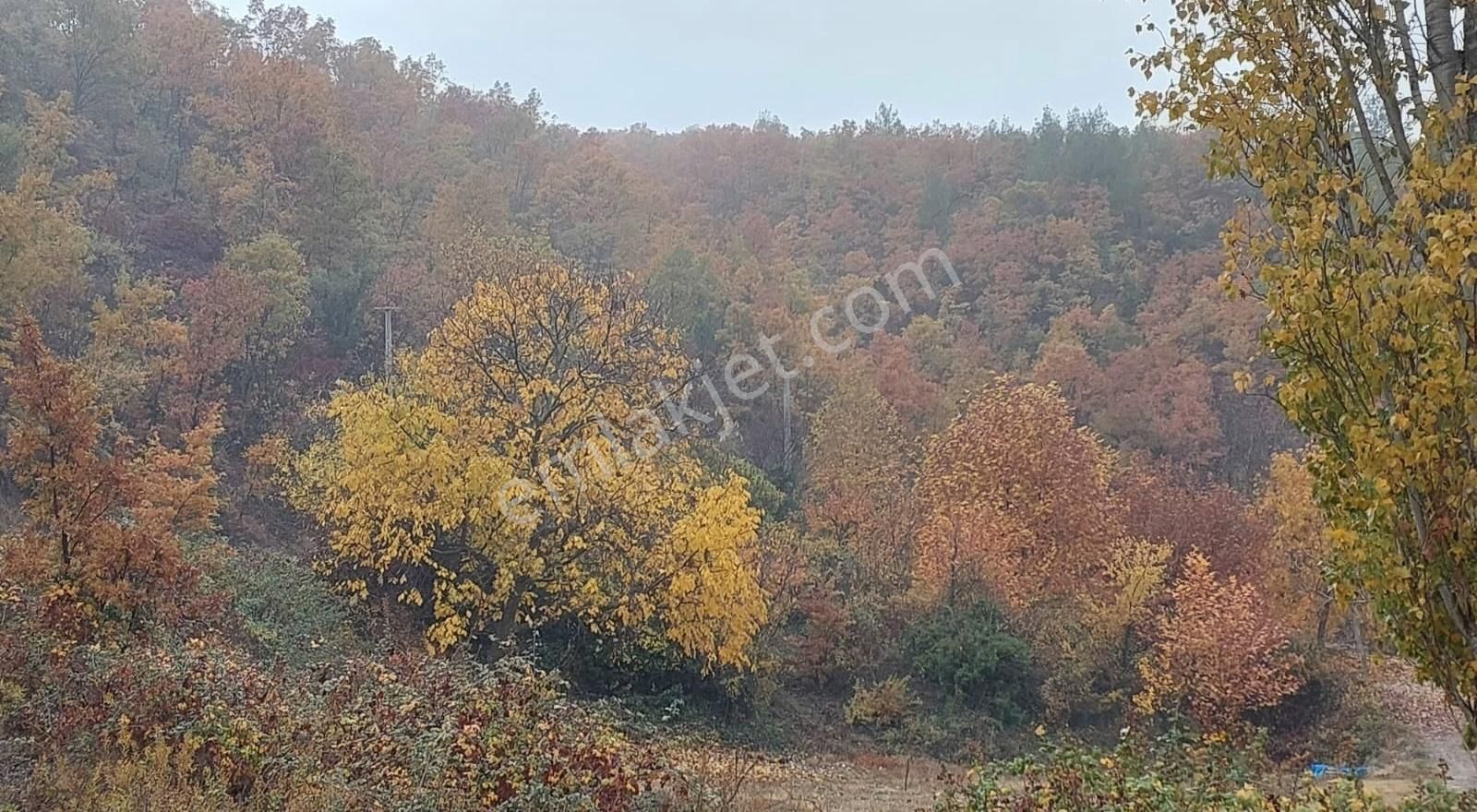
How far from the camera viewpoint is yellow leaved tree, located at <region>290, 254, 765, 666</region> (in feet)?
46.2

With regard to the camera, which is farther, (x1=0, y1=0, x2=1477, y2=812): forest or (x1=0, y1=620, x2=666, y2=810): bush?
(x1=0, y1=620, x2=666, y2=810): bush

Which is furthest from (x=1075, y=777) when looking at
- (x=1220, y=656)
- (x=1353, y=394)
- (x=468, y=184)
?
Result: (x=468, y=184)

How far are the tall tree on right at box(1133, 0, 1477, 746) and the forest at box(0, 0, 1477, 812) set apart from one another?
0.02m

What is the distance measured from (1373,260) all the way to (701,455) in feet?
64.6

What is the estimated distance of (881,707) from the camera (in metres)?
18.6

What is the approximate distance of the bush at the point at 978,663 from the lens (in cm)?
1941

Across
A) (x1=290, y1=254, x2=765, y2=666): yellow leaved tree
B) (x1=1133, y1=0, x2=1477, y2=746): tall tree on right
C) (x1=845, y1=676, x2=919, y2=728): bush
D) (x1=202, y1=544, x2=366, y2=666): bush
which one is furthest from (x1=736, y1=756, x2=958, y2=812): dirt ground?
(x1=202, y1=544, x2=366, y2=666): bush

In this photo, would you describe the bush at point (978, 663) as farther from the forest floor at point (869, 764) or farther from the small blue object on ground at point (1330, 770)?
the small blue object on ground at point (1330, 770)

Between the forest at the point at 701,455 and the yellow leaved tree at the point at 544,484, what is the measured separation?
3.4 inches

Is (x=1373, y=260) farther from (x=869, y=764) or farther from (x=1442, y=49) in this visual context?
(x=869, y=764)

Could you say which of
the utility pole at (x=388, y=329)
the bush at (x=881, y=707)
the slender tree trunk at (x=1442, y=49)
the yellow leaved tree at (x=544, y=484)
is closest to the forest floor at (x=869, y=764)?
the bush at (x=881, y=707)

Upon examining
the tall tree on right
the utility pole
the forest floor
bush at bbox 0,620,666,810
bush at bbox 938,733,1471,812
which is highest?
the utility pole

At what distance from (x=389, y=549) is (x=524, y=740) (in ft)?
26.4

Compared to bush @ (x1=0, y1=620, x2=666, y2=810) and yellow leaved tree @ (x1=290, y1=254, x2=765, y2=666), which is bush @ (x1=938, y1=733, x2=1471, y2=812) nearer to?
bush @ (x1=0, y1=620, x2=666, y2=810)
